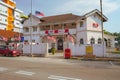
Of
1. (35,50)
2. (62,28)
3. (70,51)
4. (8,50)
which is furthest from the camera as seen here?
(62,28)

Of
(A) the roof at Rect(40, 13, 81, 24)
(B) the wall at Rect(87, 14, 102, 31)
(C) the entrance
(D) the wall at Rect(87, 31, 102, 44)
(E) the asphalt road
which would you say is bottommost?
(E) the asphalt road

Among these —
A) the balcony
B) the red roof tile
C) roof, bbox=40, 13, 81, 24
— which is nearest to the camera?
the balcony

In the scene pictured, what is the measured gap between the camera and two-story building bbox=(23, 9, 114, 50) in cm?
4484

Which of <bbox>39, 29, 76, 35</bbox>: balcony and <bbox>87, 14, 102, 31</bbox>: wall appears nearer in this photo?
<bbox>87, 14, 102, 31</bbox>: wall

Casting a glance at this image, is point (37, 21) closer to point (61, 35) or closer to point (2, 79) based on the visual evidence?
point (61, 35)

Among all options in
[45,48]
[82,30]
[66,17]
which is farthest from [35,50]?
[66,17]

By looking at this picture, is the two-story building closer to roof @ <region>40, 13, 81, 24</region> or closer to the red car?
roof @ <region>40, 13, 81, 24</region>

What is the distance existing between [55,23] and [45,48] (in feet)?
51.7

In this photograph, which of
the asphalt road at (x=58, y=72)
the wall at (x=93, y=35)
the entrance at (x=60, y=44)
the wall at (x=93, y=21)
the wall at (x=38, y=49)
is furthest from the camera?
the entrance at (x=60, y=44)

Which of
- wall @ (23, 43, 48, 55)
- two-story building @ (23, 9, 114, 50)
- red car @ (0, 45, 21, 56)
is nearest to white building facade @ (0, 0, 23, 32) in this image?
two-story building @ (23, 9, 114, 50)

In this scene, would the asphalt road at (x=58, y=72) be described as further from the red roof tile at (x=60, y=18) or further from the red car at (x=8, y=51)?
the red roof tile at (x=60, y=18)

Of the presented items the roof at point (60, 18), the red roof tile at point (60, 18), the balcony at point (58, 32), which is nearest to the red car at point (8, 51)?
the balcony at point (58, 32)

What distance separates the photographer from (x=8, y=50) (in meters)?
34.3

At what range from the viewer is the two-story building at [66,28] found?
44844 millimetres
